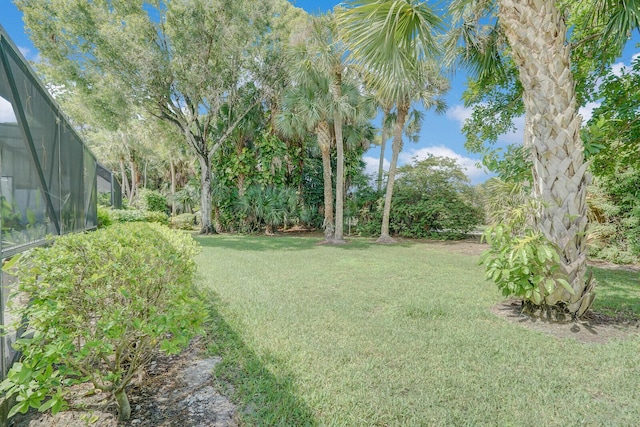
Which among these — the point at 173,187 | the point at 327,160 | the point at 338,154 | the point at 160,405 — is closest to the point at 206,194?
the point at 327,160

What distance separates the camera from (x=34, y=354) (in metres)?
1.64

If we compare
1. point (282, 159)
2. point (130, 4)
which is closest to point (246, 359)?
point (282, 159)

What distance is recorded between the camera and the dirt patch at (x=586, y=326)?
11.3 ft

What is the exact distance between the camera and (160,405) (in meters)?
2.25

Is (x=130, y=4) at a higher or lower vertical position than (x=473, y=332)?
higher

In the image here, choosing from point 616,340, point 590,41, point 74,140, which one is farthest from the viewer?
point 74,140

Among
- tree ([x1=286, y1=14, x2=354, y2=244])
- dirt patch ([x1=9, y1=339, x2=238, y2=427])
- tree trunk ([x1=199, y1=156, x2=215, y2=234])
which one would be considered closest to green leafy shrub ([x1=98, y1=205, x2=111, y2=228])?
tree trunk ([x1=199, y1=156, x2=215, y2=234])

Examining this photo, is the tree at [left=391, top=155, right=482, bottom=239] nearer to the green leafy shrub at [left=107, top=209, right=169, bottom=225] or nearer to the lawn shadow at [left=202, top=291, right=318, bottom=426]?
the green leafy shrub at [left=107, top=209, right=169, bottom=225]

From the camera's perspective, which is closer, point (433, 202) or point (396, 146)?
point (396, 146)

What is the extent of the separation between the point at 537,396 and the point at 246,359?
2.30m

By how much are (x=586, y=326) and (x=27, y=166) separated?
6.04 meters

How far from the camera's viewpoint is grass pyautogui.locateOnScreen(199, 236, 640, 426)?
213 cm

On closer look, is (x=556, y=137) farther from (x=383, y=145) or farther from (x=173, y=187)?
(x=173, y=187)

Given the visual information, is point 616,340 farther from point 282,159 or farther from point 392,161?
point 282,159
